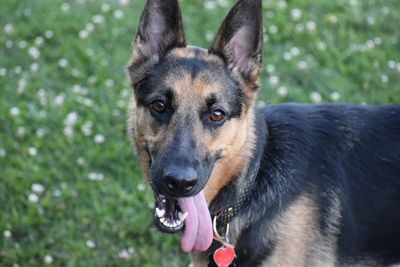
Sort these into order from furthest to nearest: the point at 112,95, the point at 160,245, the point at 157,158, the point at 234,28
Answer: the point at 112,95 < the point at 160,245 < the point at 234,28 < the point at 157,158

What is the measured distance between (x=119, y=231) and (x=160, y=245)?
1.31 feet

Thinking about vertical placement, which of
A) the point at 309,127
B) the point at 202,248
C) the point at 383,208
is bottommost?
the point at 202,248

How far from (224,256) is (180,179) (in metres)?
0.71

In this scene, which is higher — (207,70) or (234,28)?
(234,28)

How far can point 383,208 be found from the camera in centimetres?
412

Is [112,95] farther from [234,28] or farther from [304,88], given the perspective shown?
[234,28]

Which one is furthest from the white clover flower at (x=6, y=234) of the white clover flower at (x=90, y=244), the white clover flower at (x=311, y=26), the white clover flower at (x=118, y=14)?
the white clover flower at (x=311, y=26)

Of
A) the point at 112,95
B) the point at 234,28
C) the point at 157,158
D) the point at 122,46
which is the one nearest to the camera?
the point at 157,158

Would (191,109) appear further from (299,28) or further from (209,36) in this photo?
(299,28)

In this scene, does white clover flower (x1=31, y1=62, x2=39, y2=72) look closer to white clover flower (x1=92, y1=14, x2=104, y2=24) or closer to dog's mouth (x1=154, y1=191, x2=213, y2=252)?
white clover flower (x1=92, y1=14, x2=104, y2=24)

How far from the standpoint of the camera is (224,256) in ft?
13.1

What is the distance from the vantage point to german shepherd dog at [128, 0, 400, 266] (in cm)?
393

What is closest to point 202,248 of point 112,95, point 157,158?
point 157,158

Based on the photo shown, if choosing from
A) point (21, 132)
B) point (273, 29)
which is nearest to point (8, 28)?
point (21, 132)
